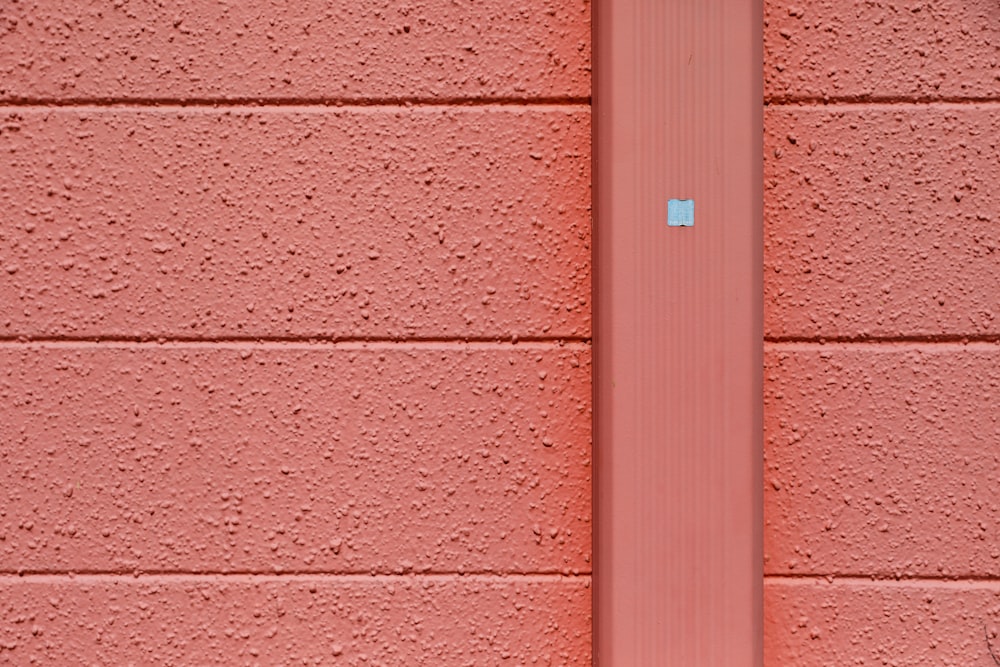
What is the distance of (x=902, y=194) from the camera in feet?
3.92

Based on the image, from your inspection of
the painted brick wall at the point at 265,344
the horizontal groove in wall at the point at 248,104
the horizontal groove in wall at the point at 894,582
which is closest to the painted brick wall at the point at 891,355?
the horizontal groove in wall at the point at 894,582

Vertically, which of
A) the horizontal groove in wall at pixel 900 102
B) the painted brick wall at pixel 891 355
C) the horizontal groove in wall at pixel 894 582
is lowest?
the horizontal groove in wall at pixel 894 582

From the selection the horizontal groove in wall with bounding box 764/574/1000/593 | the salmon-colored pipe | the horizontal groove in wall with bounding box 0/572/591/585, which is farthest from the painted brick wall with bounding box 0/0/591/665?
the horizontal groove in wall with bounding box 764/574/1000/593

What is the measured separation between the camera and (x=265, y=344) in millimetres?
1207

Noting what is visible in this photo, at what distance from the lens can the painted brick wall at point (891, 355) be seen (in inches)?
46.9

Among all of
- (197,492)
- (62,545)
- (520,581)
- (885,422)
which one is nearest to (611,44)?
(885,422)

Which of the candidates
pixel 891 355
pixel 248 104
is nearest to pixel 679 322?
pixel 891 355

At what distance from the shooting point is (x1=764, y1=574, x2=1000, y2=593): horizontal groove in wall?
120cm

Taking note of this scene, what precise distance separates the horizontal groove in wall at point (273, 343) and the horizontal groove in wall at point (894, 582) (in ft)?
2.00

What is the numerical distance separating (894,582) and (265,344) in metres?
1.15

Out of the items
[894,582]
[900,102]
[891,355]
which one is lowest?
[894,582]

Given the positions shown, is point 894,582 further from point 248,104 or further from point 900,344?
point 248,104

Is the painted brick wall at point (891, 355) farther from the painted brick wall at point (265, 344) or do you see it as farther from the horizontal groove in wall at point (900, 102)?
the painted brick wall at point (265, 344)

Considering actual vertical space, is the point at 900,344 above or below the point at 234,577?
above
